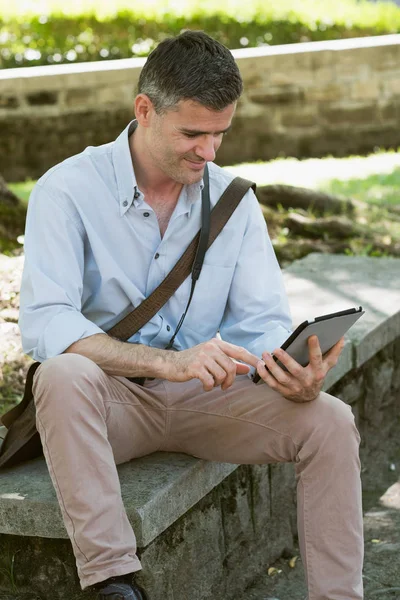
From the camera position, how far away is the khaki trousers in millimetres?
2801

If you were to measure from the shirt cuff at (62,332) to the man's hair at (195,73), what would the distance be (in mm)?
708

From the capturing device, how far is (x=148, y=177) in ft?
11.2

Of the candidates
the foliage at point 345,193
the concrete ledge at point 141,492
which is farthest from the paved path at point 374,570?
the foliage at point 345,193

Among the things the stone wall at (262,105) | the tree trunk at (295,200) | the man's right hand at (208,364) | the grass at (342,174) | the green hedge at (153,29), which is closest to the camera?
the man's right hand at (208,364)

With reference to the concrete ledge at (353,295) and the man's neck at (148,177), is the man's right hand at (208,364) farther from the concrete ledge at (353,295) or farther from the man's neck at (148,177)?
the concrete ledge at (353,295)

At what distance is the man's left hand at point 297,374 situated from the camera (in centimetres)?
300

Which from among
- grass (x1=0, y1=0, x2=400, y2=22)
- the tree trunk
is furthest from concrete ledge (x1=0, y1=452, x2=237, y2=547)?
grass (x1=0, y1=0, x2=400, y2=22)

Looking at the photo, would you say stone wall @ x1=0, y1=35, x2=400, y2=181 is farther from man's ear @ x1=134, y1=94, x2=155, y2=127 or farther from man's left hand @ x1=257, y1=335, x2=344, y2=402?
man's left hand @ x1=257, y1=335, x2=344, y2=402

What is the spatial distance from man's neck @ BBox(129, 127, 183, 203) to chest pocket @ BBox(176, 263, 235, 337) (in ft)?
0.89

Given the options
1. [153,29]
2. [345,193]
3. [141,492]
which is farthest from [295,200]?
[153,29]

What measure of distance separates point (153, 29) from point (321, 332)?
8633 millimetres

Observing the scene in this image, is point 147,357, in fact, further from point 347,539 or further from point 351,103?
point 351,103

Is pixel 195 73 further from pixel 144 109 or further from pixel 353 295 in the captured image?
pixel 353 295

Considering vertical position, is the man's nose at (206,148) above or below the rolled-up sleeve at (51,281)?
above
